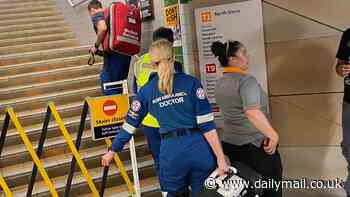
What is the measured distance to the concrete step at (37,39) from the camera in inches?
239

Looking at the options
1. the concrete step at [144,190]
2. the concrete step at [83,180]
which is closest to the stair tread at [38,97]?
the concrete step at [83,180]

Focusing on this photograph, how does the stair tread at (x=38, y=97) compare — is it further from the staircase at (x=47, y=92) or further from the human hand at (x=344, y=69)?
the human hand at (x=344, y=69)

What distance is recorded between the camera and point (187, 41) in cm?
371

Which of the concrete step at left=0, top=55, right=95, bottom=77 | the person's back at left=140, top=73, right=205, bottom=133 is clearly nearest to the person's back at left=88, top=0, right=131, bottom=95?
the concrete step at left=0, top=55, right=95, bottom=77

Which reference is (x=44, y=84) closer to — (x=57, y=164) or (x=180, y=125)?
(x=57, y=164)

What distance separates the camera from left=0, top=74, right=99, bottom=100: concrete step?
4961 millimetres

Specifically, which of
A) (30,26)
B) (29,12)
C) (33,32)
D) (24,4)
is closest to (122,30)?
(33,32)

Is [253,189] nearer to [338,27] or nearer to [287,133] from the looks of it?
[287,133]

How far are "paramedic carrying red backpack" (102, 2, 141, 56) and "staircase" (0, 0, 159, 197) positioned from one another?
1.07 meters

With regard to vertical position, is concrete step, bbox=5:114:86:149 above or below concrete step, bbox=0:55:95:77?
below

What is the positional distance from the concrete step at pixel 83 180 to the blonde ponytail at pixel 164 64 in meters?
1.96

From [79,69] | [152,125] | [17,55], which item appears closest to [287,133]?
[152,125]

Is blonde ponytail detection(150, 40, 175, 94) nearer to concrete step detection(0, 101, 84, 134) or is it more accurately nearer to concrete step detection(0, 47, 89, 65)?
concrete step detection(0, 101, 84, 134)

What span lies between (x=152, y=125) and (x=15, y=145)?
6.31ft
